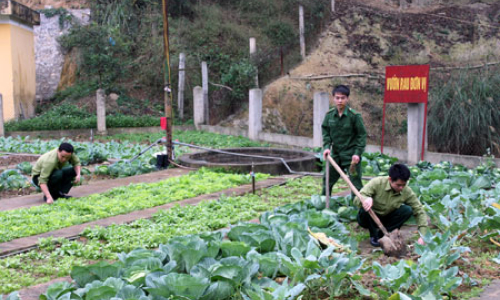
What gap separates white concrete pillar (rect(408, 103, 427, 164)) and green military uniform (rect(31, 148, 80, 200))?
5.95 meters

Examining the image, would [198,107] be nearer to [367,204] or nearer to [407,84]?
[407,84]

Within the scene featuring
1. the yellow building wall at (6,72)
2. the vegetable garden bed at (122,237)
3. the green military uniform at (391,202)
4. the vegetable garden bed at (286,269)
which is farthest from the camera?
the yellow building wall at (6,72)

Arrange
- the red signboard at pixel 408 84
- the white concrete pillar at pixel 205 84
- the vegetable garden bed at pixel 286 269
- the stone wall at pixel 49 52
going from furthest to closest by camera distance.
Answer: the stone wall at pixel 49 52 → the white concrete pillar at pixel 205 84 → the red signboard at pixel 408 84 → the vegetable garden bed at pixel 286 269

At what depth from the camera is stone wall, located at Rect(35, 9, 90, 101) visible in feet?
73.0

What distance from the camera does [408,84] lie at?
9898mm

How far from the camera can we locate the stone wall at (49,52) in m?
22.3

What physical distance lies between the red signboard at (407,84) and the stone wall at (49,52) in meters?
16.1

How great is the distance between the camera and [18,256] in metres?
4.65

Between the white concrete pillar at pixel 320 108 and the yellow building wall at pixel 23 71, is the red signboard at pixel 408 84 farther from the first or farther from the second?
the yellow building wall at pixel 23 71

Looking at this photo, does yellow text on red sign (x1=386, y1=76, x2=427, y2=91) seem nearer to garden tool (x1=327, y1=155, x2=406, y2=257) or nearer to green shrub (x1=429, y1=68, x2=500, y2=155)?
green shrub (x1=429, y1=68, x2=500, y2=155)

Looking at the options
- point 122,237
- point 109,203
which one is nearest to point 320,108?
point 109,203

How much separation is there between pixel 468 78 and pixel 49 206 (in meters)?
8.11

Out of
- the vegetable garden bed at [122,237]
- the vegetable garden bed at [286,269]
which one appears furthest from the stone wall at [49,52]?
the vegetable garden bed at [286,269]

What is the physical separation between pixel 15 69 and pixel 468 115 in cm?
1469
